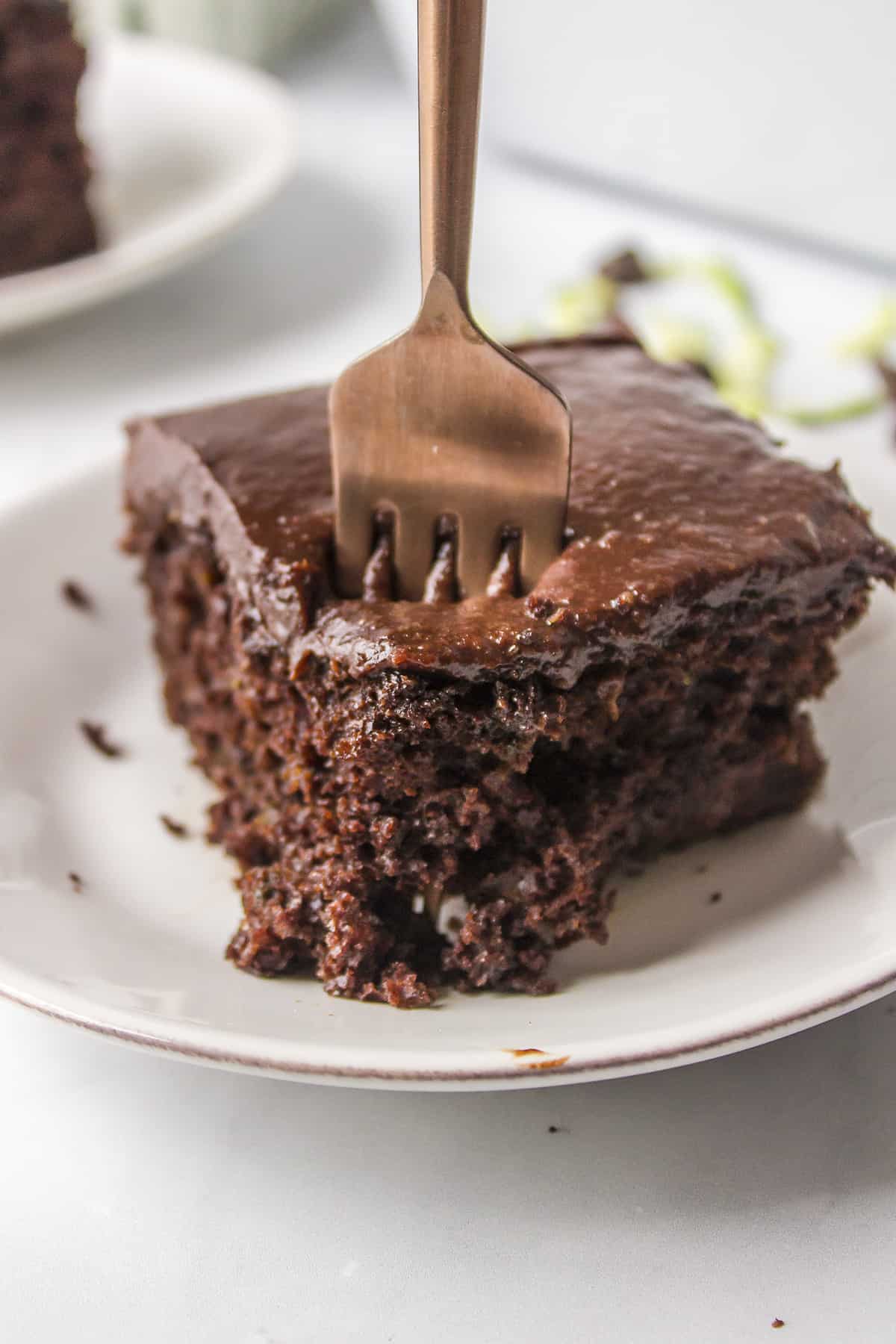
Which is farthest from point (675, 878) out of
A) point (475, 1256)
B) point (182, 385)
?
point (182, 385)

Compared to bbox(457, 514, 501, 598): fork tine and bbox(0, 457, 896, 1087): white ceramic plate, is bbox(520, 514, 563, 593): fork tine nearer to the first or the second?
bbox(457, 514, 501, 598): fork tine

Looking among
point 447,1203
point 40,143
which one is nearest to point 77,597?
point 447,1203

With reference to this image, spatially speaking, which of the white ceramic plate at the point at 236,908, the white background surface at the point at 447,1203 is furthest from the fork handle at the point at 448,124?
the white background surface at the point at 447,1203

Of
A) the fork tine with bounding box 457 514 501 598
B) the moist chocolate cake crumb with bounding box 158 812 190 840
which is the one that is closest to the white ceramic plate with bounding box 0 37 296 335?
the moist chocolate cake crumb with bounding box 158 812 190 840

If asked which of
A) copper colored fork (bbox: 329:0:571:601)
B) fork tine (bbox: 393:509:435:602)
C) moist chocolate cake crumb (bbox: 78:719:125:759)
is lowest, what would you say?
moist chocolate cake crumb (bbox: 78:719:125:759)

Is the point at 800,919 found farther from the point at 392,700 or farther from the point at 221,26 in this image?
the point at 221,26

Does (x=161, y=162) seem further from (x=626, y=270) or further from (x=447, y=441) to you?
(x=447, y=441)
